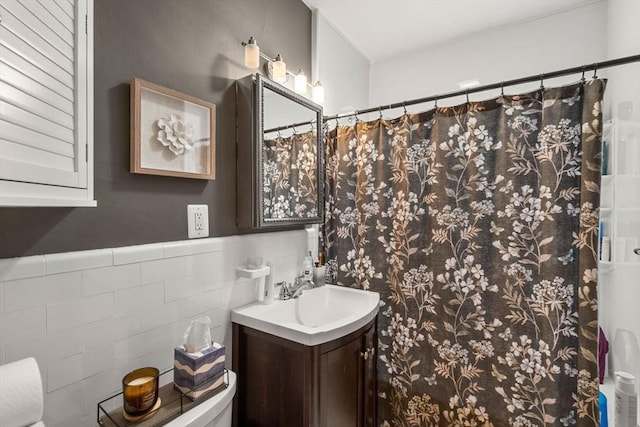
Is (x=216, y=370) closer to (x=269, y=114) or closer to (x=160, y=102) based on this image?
(x=160, y=102)

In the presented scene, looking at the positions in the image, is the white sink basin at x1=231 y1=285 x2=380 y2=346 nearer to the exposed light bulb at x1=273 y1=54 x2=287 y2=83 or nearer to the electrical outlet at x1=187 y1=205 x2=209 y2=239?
the electrical outlet at x1=187 y1=205 x2=209 y2=239

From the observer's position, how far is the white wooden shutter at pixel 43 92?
0.65 m

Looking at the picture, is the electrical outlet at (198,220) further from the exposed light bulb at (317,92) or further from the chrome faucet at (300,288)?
the exposed light bulb at (317,92)

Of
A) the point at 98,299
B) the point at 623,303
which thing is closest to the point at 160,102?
the point at 98,299

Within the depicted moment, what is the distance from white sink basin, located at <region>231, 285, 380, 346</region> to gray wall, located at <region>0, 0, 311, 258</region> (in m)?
0.42

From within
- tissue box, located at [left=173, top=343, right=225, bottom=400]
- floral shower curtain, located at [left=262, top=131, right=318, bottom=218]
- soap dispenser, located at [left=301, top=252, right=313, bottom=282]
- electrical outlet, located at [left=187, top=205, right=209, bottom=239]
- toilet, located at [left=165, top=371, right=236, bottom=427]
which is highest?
floral shower curtain, located at [left=262, top=131, right=318, bottom=218]

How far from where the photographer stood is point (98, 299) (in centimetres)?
99

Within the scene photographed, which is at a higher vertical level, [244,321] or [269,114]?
[269,114]

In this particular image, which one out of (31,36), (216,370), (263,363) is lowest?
(263,363)

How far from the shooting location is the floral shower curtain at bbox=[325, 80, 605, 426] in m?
1.37

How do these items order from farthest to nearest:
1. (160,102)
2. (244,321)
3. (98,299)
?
(244,321), (160,102), (98,299)

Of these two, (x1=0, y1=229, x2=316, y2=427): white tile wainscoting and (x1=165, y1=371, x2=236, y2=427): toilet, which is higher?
(x1=0, y1=229, x2=316, y2=427): white tile wainscoting

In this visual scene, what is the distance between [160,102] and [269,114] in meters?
0.54

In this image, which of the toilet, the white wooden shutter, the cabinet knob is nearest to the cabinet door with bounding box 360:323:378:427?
the cabinet knob
